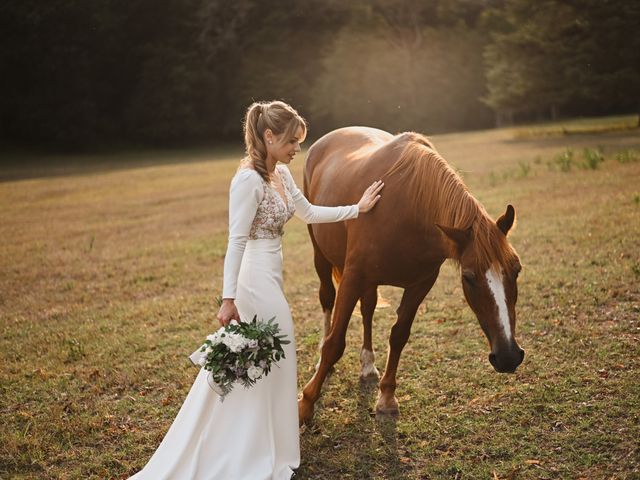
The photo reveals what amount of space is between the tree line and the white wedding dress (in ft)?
109

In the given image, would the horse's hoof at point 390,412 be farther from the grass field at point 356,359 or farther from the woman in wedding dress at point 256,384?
the woman in wedding dress at point 256,384

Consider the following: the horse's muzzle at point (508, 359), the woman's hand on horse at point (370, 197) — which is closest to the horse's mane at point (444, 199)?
the woman's hand on horse at point (370, 197)

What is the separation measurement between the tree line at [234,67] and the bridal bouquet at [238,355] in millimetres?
33678

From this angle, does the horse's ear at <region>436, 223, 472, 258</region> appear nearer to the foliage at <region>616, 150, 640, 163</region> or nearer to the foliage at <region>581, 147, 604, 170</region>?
the foliage at <region>581, 147, 604, 170</region>

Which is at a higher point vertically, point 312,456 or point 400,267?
point 400,267

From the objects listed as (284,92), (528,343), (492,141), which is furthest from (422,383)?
(284,92)

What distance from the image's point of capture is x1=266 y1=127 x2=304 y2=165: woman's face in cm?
375

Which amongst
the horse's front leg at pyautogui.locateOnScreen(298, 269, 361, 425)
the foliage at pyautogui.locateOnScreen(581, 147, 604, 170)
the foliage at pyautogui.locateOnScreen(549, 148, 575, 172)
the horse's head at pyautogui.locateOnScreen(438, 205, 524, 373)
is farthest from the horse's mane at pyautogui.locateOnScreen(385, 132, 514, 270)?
the foliage at pyautogui.locateOnScreen(549, 148, 575, 172)

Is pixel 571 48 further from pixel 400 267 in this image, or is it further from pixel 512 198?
pixel 400 267

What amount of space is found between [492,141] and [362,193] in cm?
2579

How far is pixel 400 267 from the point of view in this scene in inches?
171

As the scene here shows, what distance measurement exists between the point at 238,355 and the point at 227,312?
0.93 ft

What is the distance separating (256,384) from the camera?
147 inches

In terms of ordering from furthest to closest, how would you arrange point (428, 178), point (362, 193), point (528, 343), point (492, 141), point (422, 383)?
point (492, 141) < point (528, 343) < point (422, 383) < point (362, 193) < point (428, 178)
